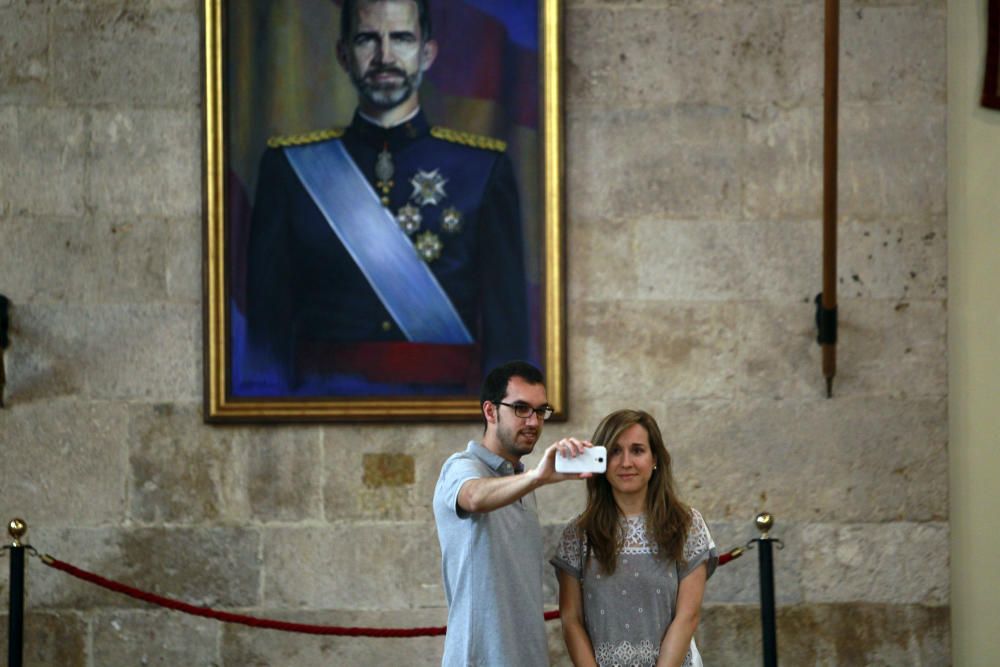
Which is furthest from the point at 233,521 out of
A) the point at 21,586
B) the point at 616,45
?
the point at 616,45

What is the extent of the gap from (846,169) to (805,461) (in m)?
1.33

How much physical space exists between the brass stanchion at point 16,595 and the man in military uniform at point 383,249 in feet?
4.44

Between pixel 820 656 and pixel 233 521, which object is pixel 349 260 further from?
pixel 820 656

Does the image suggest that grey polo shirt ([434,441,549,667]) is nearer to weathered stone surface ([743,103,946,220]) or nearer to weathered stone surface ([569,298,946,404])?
Result: weathered stone surface ([569,298,946,404])

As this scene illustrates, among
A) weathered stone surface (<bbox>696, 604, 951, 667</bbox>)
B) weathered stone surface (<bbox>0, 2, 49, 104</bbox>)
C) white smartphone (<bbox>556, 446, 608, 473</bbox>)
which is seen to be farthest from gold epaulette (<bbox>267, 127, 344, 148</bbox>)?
white smartphone (<bbox>556, 446, 608, 473</bbox>)

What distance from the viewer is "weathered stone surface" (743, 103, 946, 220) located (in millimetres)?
6426

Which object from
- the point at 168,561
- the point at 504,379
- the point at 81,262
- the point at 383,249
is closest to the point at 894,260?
the point at 383,249

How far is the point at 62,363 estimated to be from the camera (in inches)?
250

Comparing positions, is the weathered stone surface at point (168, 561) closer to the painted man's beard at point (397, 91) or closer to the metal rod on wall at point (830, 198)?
the painted man's beard at point (397, 91)

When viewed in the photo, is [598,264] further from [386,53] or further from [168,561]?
[168,561]

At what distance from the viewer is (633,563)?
4.18m

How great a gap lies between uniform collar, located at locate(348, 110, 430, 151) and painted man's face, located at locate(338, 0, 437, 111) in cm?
9

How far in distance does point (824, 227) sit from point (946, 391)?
101cm

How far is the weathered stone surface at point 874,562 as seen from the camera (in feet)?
20.9
